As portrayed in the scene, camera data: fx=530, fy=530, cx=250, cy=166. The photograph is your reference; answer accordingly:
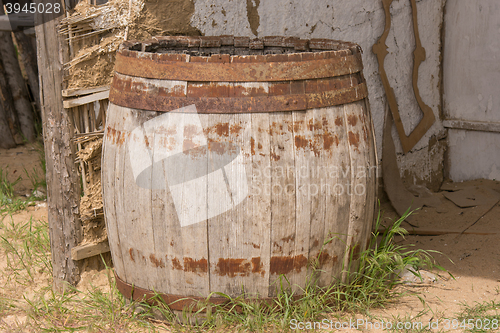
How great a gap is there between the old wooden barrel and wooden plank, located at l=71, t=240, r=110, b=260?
57 cm

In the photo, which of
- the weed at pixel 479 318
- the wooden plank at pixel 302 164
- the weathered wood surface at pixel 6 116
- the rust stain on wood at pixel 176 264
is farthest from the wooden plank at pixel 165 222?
the weathered wood surface at pixel 6 116

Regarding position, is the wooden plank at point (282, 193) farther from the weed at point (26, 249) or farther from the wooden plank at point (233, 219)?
the weed at point (26, 249)

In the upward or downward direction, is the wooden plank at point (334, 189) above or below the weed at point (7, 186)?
above

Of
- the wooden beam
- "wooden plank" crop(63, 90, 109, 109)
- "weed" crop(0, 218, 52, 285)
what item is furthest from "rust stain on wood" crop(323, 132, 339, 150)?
the wooden beam

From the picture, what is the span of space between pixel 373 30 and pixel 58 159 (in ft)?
6.99

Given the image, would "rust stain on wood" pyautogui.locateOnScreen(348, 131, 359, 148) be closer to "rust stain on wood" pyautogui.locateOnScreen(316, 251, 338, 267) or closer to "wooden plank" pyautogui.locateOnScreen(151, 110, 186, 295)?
"rust stain on wood" pyautogui.locateOnScreen(316, 251, 338, 267)

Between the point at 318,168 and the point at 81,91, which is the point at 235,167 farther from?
the point at 81,91

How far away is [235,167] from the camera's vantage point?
201cm

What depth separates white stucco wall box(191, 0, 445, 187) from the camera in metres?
3.05

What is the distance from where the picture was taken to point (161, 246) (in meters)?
2.14

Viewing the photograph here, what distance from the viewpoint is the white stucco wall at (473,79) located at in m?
3.73

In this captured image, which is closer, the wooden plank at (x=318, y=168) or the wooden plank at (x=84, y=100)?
the wooden plank at (x=318, y=168)

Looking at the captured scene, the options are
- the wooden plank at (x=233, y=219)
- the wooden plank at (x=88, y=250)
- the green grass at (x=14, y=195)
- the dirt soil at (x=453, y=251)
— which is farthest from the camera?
the green grass at (x=14, y=195)

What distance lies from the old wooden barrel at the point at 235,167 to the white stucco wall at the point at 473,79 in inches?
77.1
